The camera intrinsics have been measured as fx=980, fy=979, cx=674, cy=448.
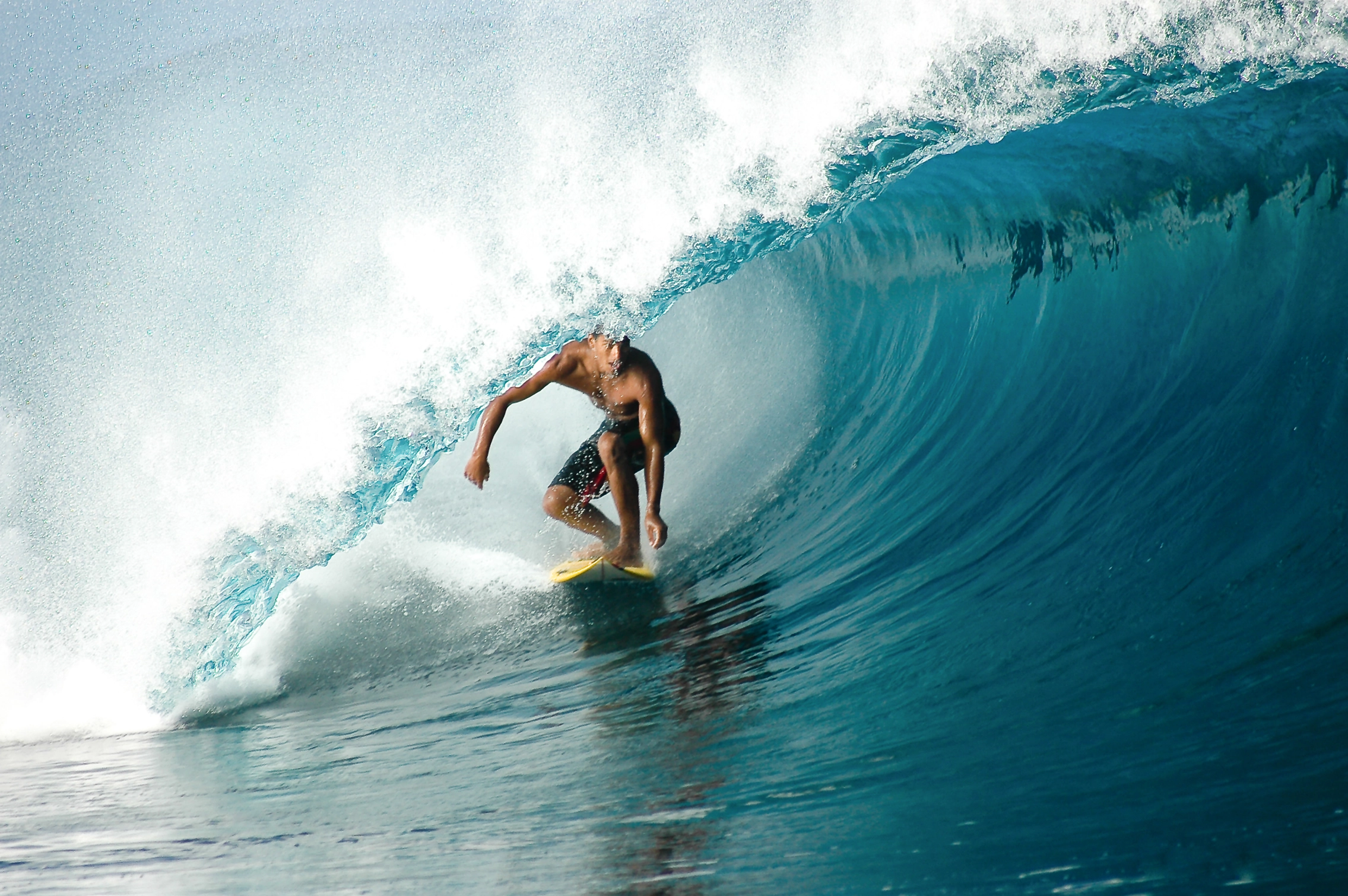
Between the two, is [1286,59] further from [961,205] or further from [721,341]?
[721,341]

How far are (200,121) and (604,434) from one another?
6.02 metres

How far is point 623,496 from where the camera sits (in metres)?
4.27

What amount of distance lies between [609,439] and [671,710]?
1788 mm

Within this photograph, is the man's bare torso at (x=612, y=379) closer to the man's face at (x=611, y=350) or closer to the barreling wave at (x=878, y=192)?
the man's face at (x=611, y=350)

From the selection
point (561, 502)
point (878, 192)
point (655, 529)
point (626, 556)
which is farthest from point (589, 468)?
point (878, 192)

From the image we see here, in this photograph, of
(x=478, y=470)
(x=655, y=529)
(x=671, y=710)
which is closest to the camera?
(x=671, y=710)

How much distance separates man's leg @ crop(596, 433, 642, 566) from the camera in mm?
4238

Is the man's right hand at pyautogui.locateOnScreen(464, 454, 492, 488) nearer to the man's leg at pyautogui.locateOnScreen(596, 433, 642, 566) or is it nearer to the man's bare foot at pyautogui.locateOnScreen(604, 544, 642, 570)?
the man's leg at pyautogui.locateOnScreen(596, 433, 642, 566)

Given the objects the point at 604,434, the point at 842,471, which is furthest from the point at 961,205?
the point at 604,434

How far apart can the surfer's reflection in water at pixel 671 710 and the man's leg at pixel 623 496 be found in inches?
8.1

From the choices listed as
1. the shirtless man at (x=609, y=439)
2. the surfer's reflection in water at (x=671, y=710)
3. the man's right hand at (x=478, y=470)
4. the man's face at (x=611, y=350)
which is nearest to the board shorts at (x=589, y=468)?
the shirtless man at (x=609, y=439)

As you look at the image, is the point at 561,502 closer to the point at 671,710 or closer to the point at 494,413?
the point at 494,413

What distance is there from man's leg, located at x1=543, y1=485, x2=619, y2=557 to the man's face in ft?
2.00

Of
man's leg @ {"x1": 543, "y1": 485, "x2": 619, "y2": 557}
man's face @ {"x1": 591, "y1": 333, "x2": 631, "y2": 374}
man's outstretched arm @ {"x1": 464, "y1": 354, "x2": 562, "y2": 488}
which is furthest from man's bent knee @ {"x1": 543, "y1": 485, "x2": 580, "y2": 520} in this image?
man's face @ {"x1": 591, "y1": 333, "x2": 631, "y2": 374}
